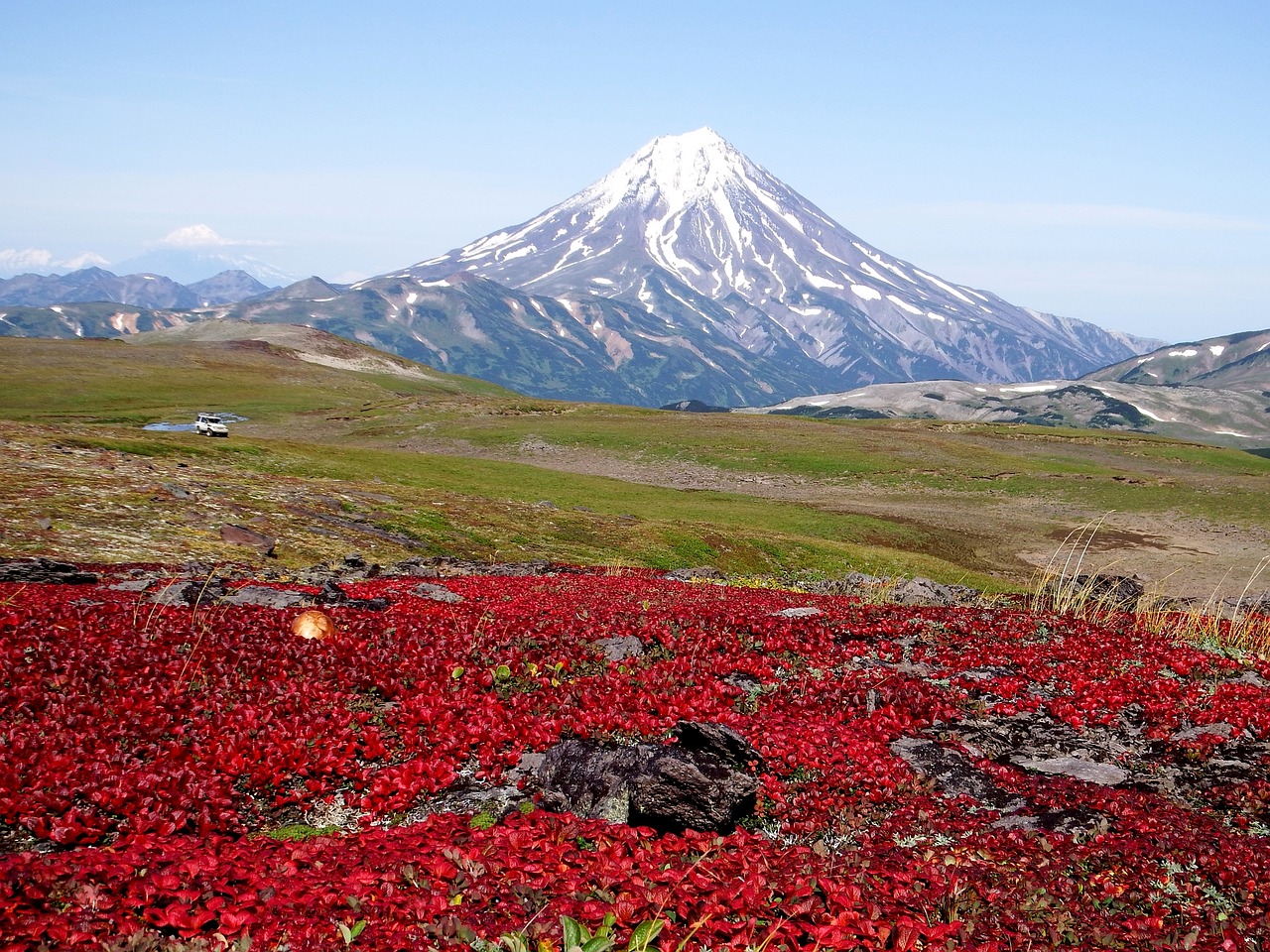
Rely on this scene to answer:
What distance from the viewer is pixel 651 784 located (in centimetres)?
1262

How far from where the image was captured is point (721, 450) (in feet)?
338

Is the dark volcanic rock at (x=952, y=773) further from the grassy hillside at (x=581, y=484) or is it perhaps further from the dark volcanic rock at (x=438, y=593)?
the dark volcanic rock at (x=438, y=593)

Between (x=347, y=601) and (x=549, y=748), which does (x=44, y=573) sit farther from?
(x=549, y=748)

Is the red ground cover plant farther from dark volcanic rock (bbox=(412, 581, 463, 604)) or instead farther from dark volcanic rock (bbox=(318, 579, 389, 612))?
dark volcanic rock (bbox=(412, 581, 463, 604))

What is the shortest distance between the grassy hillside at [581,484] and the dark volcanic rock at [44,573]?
4.46m

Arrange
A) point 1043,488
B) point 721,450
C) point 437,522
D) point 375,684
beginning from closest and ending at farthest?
point 375,684 → point 437,522 → point 1043,488 → point 721,450

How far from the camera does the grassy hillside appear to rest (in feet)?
130

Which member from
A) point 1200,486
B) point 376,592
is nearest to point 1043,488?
point 1200,486

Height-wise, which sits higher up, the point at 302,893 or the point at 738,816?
the point at 302,893

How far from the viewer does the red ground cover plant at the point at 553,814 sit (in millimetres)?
9056

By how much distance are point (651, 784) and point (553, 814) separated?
4.96ft

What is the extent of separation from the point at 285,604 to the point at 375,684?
22.0 feet

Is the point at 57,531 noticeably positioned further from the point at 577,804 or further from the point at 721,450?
the point at 721,450

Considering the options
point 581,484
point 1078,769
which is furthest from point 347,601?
point 581,484
